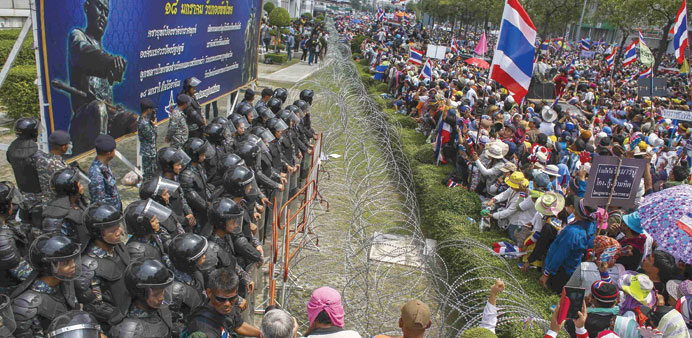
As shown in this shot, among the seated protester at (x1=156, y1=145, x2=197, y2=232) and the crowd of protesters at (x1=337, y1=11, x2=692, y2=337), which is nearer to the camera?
the crowd of protesters at (x1=337, y1=11, x2=692, y2=337)

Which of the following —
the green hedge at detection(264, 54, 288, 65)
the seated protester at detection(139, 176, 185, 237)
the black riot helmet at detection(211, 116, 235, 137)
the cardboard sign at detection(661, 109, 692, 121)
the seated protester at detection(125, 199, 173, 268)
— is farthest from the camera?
the green hedge at detection(264, 54, 288, 65)

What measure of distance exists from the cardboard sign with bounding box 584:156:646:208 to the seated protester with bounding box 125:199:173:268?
4.60 meters

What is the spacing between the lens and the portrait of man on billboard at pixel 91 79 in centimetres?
721

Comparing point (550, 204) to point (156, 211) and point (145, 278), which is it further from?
point (145, 278)

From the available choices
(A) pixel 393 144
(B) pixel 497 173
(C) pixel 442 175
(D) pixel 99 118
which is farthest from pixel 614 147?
(D) pixel 99 118

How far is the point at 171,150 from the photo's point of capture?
18.9 ft

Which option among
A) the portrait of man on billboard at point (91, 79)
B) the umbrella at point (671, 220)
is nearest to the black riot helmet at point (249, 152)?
the portrait of man on billboard at point (91, 79)

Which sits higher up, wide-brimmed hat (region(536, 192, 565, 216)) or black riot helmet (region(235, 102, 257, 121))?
black riot helmet (region(235, 102, 257, 121))

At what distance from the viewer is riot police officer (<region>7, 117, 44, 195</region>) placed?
571 centimetres

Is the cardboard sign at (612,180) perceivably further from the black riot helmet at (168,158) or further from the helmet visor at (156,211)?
the black riot helmet at (168,158)

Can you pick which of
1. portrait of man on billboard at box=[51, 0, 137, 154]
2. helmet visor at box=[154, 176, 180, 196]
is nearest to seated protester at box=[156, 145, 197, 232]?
helmet visor at box=[154, 176, 180, 196]

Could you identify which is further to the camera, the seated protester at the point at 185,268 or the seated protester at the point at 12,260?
the seated protester at the point at 12,260

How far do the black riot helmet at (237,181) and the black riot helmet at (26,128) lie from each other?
235 cm

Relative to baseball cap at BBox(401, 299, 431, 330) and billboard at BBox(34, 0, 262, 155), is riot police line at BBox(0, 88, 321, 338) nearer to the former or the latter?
baseball cap at BBox(401, 299, 431, 330)
